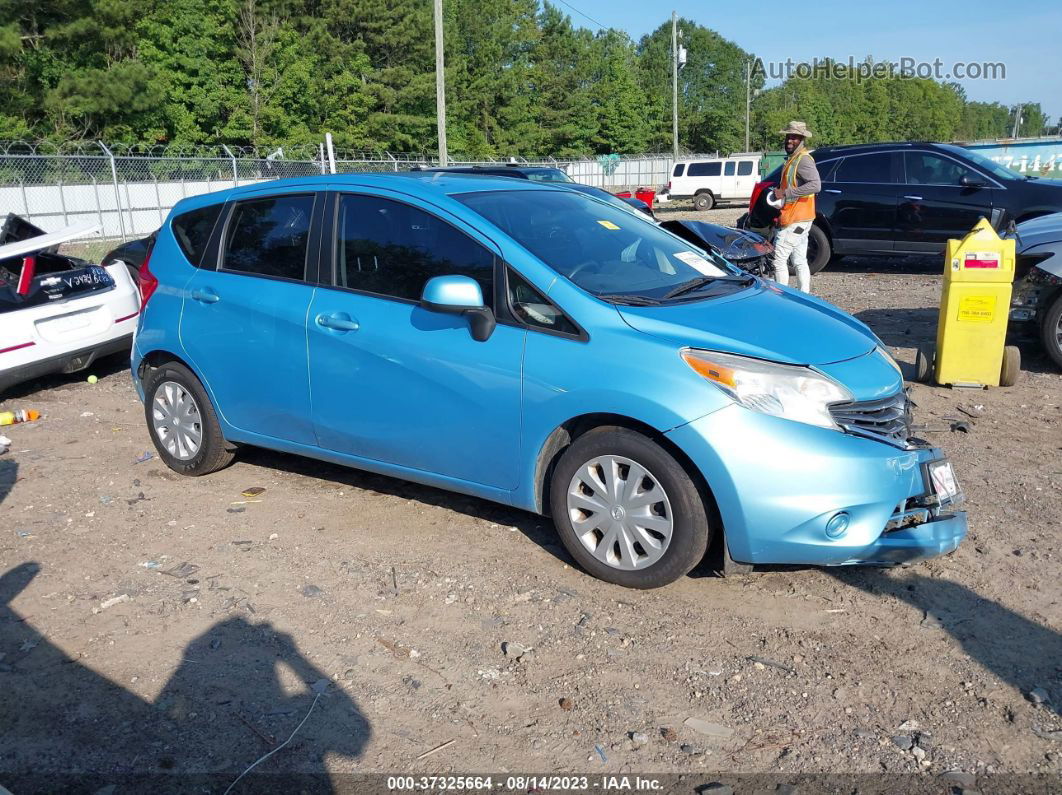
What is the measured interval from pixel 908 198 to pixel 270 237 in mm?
10527

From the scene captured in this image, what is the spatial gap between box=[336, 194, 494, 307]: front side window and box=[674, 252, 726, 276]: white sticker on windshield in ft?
3.95

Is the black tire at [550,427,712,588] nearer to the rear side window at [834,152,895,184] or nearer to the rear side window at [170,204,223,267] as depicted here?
the rear side window at [170,204,223,267]

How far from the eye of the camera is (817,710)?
326 cm

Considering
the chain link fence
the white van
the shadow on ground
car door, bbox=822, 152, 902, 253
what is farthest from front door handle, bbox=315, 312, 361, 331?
the white van

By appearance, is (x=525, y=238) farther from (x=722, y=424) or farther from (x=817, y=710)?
(x=817, y=710)

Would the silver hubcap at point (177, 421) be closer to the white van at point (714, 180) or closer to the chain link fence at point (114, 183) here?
the chain link fence at point (114, 183)

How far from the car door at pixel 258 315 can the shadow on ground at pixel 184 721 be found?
1562 mm

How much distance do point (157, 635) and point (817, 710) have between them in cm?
266

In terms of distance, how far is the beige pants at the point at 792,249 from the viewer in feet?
30.8

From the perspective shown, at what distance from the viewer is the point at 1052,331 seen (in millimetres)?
7613

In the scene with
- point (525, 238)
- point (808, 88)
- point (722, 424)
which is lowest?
point (722, 424)

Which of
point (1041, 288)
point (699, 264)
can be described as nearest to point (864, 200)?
point (1041, 288)

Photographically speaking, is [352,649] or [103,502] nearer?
[352,649]

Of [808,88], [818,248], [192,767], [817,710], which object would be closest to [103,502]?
[192,767]
